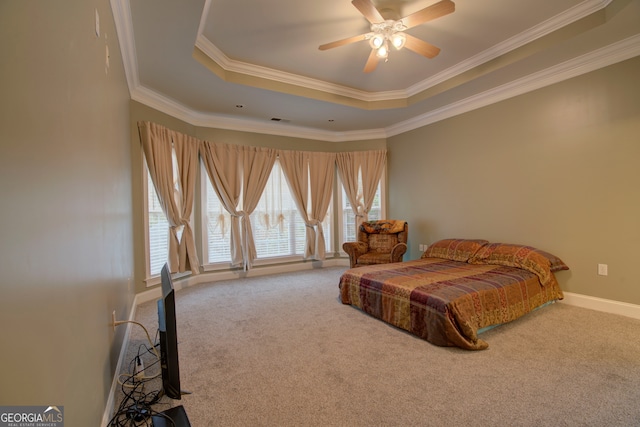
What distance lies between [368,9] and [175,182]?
3.46m

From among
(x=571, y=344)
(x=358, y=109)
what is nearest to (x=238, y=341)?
(x=571, y=344)

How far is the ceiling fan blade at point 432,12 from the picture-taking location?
2.21m

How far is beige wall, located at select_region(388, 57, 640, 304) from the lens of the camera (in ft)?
9.94

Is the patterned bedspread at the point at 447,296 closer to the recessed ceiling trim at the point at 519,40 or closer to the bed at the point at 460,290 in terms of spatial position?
→ the bed at the point at 460,290

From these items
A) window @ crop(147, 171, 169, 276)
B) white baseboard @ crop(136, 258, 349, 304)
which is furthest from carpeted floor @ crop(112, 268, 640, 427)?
window @ crop(147, 171, 169, 276)

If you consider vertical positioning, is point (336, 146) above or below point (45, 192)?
above

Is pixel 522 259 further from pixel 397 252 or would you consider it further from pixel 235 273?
pixel 235 273

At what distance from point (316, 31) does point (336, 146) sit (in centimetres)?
312

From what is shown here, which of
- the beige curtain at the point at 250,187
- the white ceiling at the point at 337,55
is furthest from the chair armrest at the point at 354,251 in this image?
the white ceiling at the point at 337,55

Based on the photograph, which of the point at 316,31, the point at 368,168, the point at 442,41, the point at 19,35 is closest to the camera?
the point at 19,35

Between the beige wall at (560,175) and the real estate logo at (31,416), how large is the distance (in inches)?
180

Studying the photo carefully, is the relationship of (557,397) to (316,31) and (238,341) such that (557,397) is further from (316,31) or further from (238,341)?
(316,31)

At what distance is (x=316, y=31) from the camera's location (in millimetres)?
3029

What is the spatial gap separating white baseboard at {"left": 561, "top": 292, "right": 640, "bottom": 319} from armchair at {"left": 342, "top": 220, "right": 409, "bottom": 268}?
2.07 meters
